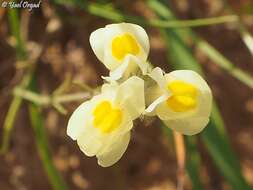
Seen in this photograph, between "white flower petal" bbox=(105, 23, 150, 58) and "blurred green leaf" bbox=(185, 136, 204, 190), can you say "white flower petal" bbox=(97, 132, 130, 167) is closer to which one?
"white flower petal" bbox=(105, 23, 150, 58)

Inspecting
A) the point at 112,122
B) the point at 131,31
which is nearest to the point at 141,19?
the point at 131,31

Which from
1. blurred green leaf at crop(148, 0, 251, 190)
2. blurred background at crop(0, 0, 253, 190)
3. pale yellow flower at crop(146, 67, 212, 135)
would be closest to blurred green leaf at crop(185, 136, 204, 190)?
blurred green leaf at crop(148, 0, 251, 190)

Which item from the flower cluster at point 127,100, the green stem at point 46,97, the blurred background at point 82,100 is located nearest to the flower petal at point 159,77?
the flower cluster at point 127,100

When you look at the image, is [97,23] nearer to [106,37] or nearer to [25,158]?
[25,158]

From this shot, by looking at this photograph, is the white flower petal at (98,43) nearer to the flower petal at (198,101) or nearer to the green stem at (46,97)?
the flower petal at (198,101)

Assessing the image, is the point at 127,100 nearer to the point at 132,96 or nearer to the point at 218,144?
the point at 132,96

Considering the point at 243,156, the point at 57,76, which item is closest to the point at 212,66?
the point at 243,156
